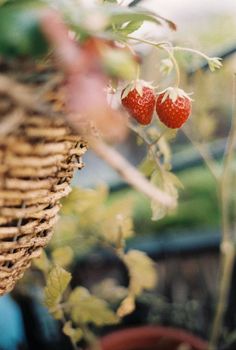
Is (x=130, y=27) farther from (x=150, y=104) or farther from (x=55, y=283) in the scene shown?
(x=55, y=283)

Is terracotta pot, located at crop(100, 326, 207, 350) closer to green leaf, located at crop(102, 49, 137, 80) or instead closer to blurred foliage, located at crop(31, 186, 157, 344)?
blurred foliage, located at crop(31, 186, 157, 344)

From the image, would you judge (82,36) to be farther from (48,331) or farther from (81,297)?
(48,331)

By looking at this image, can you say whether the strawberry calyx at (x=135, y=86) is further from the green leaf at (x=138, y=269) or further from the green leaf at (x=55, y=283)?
the green leaf at (x=138, y=269)

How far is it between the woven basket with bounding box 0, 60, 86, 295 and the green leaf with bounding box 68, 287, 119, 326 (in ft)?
1.55

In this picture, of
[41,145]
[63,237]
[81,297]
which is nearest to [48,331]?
[63,237]

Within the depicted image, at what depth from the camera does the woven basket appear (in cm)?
49

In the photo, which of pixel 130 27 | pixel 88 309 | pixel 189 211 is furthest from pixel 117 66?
pixel 189 211

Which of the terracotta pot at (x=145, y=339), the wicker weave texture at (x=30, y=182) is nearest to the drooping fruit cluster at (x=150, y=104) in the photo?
the wicker weave texture at (x=30, y=182)

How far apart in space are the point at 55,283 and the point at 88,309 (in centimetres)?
30

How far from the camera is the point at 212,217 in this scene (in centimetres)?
240

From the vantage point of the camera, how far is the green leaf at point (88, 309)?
43.1 inches

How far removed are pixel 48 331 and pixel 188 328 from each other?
459 millimetres

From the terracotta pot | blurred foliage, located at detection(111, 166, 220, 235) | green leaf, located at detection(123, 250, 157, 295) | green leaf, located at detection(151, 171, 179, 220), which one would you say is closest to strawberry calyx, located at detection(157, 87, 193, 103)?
green leaf, located at detection(151, 171, 179, 220)

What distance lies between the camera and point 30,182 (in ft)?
1.70
